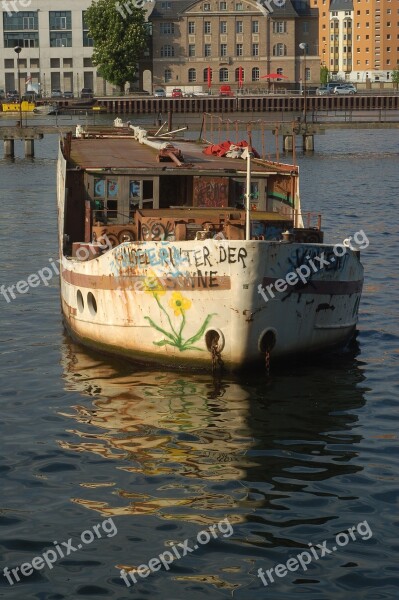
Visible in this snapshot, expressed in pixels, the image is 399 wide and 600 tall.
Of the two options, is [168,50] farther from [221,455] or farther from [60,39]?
[221,455]

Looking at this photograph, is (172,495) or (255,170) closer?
(172,495)

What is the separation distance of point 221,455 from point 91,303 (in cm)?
663

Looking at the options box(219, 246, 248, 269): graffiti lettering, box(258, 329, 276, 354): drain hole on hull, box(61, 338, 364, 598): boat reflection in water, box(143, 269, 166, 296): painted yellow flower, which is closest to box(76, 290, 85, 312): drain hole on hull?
box(61, 338, 364, 598): boat reflection in water

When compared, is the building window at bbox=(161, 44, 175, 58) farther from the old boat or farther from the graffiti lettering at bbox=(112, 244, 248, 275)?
the graffiti lettering at bbox=(112, 244, 248, 275)

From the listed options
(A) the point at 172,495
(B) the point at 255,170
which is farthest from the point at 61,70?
(A) the point at 172,495

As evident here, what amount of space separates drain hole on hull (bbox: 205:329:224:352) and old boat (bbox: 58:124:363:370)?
0.02 m

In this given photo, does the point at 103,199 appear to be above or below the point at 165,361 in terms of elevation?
above

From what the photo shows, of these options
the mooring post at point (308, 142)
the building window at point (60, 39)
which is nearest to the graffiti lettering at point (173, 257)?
the mooring post at point (308, 142)

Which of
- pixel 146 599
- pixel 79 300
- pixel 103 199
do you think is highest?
pixel 103 199

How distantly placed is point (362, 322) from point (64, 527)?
13285mm

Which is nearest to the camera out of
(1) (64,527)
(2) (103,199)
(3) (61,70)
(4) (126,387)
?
(1) (64,527)

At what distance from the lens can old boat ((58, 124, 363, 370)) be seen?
19.8m

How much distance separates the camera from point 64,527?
1434 cm

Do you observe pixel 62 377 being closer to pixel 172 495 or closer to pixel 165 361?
pixel 165 361
